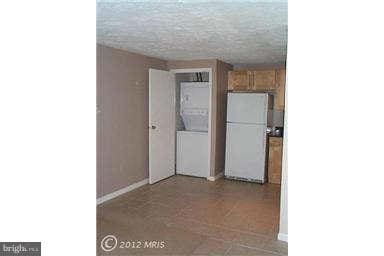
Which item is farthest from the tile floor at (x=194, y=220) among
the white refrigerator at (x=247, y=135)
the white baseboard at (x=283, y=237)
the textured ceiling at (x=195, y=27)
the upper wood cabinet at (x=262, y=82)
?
→ the textured ceiling at (x=195, y=27)

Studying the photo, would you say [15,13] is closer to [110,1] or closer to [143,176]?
[110,1]

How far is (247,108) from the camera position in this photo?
16.6ft

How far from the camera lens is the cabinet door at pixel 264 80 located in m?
5.04

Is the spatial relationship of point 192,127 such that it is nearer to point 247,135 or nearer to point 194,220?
point 247,135

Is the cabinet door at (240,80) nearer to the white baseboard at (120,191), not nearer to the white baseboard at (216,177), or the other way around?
the white baseboard at (216,177)

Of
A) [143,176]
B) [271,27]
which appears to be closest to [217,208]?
[143,176]

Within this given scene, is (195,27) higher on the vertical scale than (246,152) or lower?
higher

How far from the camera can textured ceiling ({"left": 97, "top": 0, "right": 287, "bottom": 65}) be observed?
214 cm

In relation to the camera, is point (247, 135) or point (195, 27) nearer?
point (195, 27)

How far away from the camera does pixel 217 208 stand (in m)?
3.83

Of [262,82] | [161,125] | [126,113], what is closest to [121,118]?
[126,113]

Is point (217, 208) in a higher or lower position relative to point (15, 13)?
lower

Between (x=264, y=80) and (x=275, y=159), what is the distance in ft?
4.43
